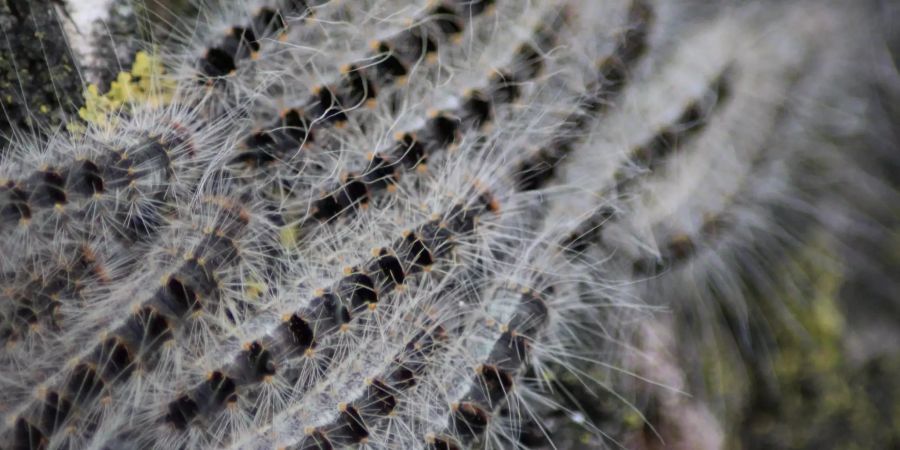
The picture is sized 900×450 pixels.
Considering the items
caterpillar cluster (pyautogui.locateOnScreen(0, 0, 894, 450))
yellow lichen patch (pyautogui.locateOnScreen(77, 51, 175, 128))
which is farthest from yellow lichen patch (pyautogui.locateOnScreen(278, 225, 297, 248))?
yellow lichen patch (pyautogui.locateOnScreen(77, 51, 175, 128))

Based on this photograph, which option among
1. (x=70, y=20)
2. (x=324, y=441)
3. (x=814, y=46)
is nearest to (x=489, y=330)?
(x=324, y=441)

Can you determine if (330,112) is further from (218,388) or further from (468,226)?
(218,388)

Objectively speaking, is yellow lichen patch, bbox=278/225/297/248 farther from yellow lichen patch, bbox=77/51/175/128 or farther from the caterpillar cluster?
yellow lichen patch, bbox=77/51/175/128

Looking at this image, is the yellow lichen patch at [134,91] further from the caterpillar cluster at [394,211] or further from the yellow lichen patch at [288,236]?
the yellow lichen patch at [288,236]

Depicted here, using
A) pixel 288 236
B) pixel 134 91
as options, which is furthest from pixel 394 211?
pixel 134 91

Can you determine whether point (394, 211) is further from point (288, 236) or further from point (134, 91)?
point (134, 91)
